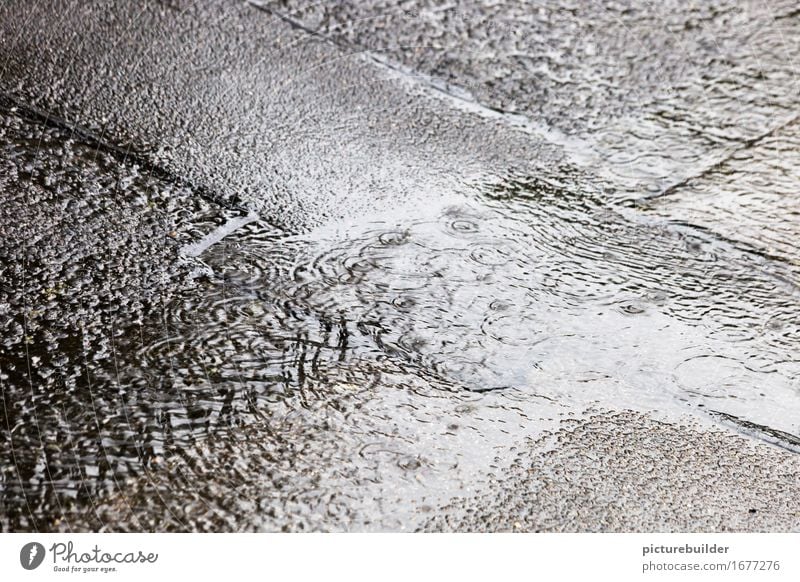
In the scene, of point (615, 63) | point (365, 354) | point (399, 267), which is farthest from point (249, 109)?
point (615, 63)

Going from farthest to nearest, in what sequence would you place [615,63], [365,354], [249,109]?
[615,63], [249,109], [365,354]

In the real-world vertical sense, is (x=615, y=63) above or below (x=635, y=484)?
above

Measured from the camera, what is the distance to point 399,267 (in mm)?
2488

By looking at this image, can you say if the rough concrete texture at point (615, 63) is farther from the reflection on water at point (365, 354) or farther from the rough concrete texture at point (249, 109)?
the reflection on water at point (365, 354)

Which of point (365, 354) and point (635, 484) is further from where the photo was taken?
point (365, 354)

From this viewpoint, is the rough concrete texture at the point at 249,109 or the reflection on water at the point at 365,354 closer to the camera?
the reflection on water at the point at 365,354

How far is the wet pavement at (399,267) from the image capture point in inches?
73.8

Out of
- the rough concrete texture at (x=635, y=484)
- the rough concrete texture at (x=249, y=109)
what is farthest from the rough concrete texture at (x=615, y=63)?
the rough concrete texture at (x=635, y=484)

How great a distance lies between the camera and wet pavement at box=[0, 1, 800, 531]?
188 centimetres
